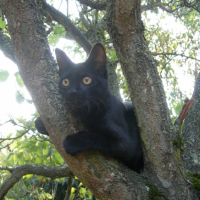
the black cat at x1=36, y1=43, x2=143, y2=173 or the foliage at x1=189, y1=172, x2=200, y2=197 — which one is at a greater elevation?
the black cat at x1=36, y1=43, x2=143, y2=173

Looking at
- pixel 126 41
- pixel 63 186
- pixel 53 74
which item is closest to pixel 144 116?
pixel 126 41

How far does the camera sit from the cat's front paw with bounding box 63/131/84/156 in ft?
5.06

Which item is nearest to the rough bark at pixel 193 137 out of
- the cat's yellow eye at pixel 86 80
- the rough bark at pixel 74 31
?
the cat's yellow eye at pixel 86 80

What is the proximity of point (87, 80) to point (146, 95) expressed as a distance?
776mm

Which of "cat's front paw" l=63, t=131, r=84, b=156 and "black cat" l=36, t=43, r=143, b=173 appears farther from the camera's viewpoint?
"black cat" l=36, t=43, r=143, b=173

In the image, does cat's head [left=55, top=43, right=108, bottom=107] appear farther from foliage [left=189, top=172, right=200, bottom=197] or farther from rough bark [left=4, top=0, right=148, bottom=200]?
foliage [left=189, top=172, right=200, bottom=197]

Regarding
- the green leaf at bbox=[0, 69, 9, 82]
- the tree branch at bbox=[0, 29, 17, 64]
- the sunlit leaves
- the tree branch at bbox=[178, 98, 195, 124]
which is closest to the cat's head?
the sunlit leaves

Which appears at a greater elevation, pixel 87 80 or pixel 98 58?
pixel 98 58

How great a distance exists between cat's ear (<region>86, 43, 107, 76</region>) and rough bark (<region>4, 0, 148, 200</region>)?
0.59m

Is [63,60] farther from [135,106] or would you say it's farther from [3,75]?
[135,106]

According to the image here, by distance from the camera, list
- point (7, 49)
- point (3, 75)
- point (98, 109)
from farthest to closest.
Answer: point (3, 75) → point (7, 49) → point (98, 109)

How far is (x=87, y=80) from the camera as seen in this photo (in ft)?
7.59

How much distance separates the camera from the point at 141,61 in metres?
1.77

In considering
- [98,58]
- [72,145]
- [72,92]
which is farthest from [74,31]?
[72,145]
